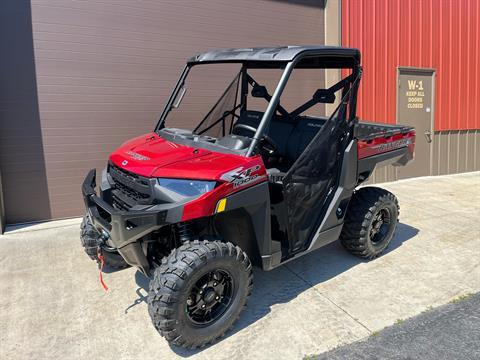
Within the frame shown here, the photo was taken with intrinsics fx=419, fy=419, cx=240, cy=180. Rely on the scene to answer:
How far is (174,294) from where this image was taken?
8.78 feet

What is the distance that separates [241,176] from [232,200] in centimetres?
18

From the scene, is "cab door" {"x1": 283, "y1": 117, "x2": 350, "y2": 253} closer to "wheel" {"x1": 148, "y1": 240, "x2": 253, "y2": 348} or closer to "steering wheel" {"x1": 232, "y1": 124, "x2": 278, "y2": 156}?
"steering wheel" {"x1": 232, "y1": 124, "x2": 278, "y2": 156}

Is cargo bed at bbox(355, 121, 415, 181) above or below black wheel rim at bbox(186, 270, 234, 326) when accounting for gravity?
above

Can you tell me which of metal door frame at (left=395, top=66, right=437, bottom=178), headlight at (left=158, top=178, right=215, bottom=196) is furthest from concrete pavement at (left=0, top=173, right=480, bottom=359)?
metal door frame at (left=395, top=66, right=437, bottom=178)

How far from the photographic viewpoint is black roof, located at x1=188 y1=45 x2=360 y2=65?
10.5 feet

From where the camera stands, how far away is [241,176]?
9.50ft

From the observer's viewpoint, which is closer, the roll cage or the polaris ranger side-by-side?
the polaris ranger side-by-side

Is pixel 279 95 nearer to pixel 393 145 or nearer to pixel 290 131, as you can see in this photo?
pixel 290 131

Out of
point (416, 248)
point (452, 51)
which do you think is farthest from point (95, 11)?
point (452, 51)

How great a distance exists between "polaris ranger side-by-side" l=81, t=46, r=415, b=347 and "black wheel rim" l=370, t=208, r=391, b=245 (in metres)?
0.02

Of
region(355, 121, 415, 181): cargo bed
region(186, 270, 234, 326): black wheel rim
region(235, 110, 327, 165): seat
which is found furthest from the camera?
region(235, 110, 327, 165): seat

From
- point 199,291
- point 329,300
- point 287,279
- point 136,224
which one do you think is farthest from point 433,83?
point 136,224

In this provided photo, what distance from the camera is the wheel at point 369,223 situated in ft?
13.5

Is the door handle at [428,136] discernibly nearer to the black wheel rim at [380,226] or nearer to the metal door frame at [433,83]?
the metal door frame at [433,83]
